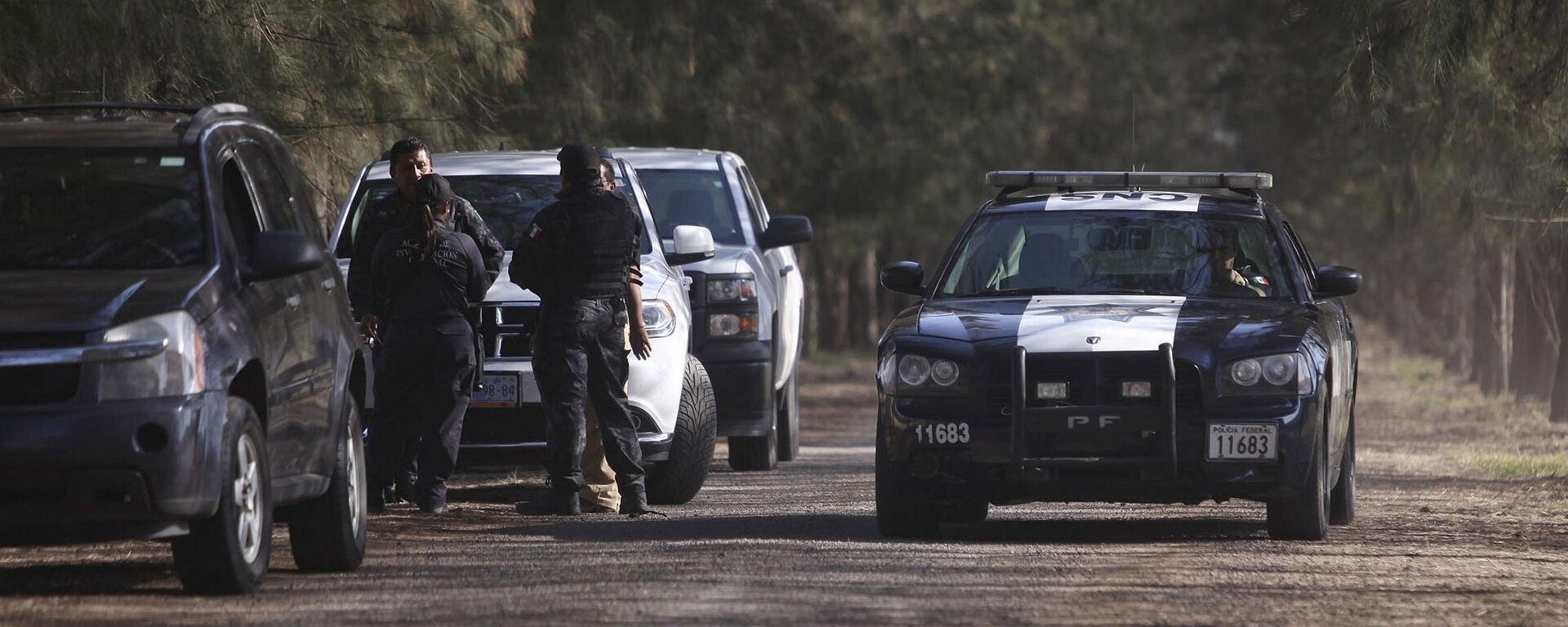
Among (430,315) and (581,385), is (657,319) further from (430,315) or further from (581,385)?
A: (430,315)

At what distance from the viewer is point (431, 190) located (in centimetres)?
1213

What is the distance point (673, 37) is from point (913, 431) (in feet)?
57.2

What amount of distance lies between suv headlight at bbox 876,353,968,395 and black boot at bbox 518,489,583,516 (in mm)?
2225

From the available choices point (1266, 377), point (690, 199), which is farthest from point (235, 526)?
point (690, 199)

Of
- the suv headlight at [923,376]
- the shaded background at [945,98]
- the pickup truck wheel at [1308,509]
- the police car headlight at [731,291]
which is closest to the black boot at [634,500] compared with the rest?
the suv headlight at [923,376]

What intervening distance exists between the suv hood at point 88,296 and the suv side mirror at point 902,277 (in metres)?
→ 4.08

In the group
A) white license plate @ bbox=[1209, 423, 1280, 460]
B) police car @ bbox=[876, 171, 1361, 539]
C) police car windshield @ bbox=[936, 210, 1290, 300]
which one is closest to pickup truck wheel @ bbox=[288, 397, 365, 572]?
police car @ bbox=[876, 171, 1361, 539]

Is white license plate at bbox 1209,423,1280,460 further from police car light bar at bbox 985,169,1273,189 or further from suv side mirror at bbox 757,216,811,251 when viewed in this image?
suv side mirror at bbox 757,216,811,251

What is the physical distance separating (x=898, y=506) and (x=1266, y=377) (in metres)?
1.65

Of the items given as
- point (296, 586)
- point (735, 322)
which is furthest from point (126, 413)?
point (735, 322)

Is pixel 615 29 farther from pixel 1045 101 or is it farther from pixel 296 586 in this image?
pixel 1045 101

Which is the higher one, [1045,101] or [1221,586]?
[1045,101]

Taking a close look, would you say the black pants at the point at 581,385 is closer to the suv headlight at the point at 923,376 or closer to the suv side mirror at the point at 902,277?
the suv side mirror at the point at 902,277

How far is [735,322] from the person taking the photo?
622 inches
